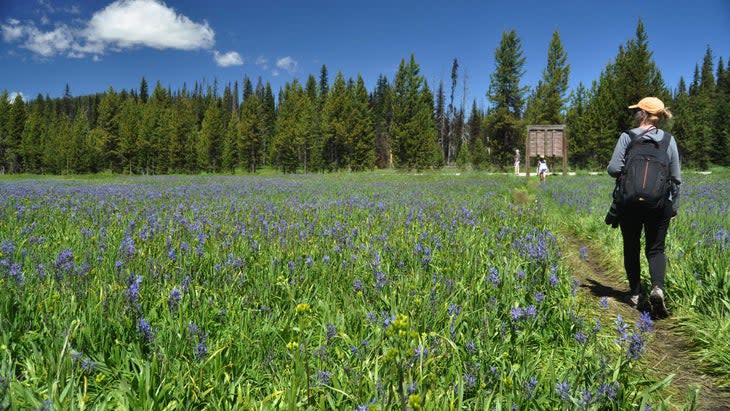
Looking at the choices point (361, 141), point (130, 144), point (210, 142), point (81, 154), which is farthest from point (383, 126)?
point (81, 154)

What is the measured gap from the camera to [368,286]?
3820mm

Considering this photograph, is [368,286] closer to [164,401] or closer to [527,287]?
[527,287]

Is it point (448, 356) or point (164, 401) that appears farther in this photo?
point (448, 356)

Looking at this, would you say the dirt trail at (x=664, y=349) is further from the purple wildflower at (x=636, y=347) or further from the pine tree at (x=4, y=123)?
the pine tree at (x=4, y=123)

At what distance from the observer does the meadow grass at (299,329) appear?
7.00 ft

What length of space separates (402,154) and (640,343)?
51711 mm

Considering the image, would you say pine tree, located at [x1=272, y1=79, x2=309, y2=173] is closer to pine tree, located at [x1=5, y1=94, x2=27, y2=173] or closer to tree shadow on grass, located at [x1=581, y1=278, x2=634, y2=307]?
pine tree, located at [x1=5, y1=94, x2=27, y2=173]

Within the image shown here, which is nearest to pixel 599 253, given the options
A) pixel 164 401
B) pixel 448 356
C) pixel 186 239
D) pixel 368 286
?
pixel 368 286

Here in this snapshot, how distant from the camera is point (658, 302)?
15.0 feet

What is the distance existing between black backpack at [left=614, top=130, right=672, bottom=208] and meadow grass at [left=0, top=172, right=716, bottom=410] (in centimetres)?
108

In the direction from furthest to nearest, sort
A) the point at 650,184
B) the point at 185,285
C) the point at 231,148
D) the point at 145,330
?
1. the point at 231,148
2. the point at 650,184
3. the point at 185,285
4. the point at 145,330

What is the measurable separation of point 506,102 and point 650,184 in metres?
47.1

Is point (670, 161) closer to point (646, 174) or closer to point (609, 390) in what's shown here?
point (646, 174)

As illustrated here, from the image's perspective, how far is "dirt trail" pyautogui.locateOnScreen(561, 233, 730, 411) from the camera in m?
3.05
